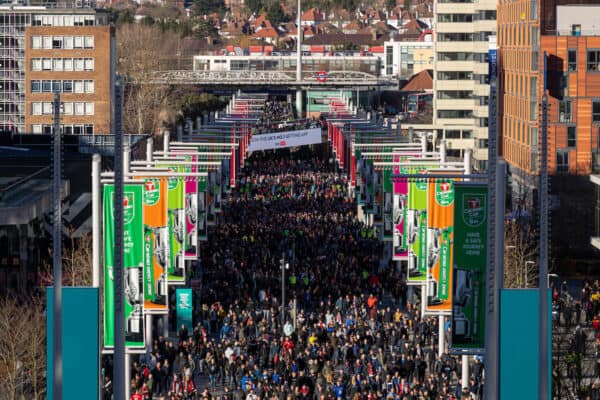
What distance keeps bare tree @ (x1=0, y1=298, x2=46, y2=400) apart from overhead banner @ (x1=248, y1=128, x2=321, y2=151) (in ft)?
155

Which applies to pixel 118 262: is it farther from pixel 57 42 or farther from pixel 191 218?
pixel 57 42

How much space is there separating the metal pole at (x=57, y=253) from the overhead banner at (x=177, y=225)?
75.9ft

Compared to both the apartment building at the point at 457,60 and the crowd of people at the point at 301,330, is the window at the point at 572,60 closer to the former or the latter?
the crowd of people at the point at 301,330

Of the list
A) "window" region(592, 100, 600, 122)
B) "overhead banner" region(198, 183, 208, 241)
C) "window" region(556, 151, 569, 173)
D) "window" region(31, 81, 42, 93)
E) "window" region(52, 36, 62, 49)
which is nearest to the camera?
"overhead banner" region(198, 183, 208, 241)

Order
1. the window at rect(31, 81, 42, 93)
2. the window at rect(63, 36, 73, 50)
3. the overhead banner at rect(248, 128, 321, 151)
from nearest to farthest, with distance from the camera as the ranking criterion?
the overhead banner at rect(248, 128, 321, 151)
the window at rect(63, 36, 73, 50)
the window at rect(31, 81, 42, 93)

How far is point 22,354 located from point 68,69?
279ft

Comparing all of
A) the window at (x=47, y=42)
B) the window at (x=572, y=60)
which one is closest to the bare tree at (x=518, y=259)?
the window at (x=572, y=60)

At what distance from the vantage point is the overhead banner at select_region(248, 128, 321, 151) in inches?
3720

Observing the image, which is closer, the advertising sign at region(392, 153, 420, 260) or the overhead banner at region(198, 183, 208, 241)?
the advertising sign at region(392, 153, 420, 260)

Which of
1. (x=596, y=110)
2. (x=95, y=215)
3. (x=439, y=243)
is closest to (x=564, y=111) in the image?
(x=596, y=110)

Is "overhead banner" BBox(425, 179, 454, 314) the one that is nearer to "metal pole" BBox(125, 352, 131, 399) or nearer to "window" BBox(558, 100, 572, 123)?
"metal pole" BBox(125, 352, 131, 399)

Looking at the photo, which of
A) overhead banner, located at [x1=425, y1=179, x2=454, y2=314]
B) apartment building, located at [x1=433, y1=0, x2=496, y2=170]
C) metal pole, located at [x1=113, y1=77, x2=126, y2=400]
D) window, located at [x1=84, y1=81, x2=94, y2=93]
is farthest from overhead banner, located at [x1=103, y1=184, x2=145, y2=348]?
apartment building, located at [x1=433, y1=0, x2=496, y2=170]

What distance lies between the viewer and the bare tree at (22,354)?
138 feet

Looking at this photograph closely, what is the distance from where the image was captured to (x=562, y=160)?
81.2 m
